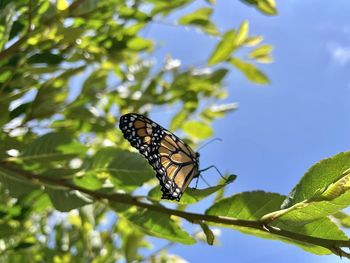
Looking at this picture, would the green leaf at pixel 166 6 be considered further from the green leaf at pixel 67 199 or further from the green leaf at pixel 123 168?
the green leaf at pixel 67 199

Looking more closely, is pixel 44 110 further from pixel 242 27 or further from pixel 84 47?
pixel 242 27

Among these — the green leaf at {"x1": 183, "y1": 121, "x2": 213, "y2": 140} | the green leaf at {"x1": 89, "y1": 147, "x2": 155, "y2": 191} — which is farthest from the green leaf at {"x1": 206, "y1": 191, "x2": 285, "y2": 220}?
the green leaf at {"x1": 183, "y1": 121, "x2": 213, "y2": 140}

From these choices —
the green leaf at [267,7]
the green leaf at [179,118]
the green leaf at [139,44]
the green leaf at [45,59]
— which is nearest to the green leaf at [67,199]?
the green leaf at [45,59]

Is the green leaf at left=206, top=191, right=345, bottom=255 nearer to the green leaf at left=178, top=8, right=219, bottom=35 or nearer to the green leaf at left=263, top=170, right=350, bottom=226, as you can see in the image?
the green leaf at left=263, top=170, right=350, bottom=226

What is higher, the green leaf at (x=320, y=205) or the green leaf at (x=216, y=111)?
the green leaf at (x=320, y=205)

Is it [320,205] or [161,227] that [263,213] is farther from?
[161,227]

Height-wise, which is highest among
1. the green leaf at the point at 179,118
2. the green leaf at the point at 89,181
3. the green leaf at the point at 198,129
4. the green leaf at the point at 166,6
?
the green leaf at the point at 166,6
